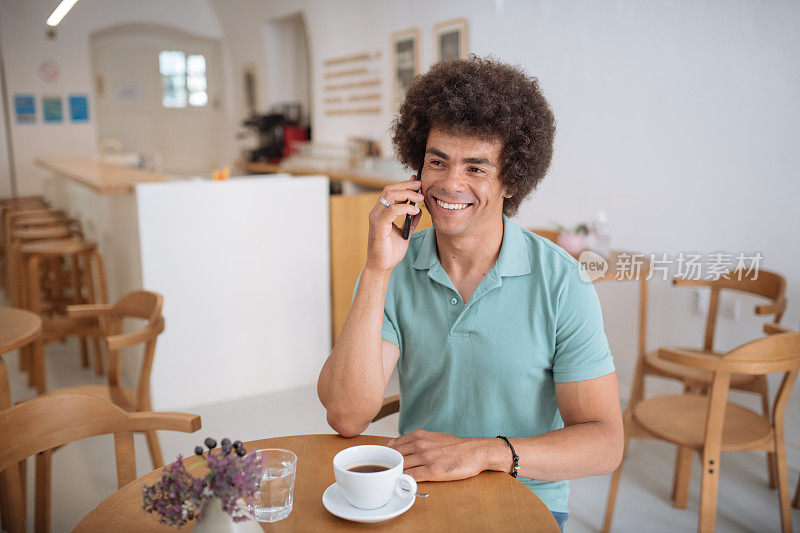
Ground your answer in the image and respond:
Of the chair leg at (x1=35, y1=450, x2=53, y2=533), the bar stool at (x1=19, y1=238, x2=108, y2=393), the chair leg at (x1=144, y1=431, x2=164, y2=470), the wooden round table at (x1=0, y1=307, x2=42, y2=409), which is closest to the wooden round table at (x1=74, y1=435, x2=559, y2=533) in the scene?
the chair leg at (x1=35, y1=450, x2=53, y2=533)

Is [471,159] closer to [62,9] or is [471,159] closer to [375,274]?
[375,274]

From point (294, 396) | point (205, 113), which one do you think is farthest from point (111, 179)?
point (205, 113)

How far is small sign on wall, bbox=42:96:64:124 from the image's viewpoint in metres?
8.38

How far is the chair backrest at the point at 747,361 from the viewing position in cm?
190

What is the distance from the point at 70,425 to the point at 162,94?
8.79 meters

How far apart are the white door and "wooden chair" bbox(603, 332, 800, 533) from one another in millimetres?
8034

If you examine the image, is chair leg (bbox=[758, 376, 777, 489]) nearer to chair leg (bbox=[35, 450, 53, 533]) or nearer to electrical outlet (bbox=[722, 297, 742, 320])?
electrical outlet (bbox=[722, 297, 742, 320])

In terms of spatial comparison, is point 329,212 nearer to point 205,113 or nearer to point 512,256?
point 512,256

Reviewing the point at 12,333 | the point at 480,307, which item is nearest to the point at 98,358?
the point at 12,333

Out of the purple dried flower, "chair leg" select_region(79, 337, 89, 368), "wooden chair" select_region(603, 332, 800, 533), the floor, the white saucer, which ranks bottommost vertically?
the floor

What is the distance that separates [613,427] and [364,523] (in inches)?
21.8

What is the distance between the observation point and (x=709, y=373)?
2.67m

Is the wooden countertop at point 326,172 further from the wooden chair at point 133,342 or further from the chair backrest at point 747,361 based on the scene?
the chair backrest at point 747,361

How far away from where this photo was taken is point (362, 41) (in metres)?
6.22
